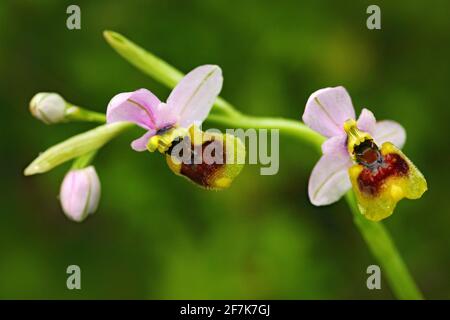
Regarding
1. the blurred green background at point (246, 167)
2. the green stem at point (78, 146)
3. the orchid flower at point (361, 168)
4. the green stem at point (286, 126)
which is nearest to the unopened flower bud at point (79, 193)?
the green stem at point (78, 146)

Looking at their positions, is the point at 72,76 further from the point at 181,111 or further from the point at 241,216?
the point at 181,111

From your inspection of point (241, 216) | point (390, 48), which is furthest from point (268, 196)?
point (390, 48)

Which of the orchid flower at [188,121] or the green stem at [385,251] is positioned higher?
the orchid flower at [188,121]

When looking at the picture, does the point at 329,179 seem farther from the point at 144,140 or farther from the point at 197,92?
the point at 144,140

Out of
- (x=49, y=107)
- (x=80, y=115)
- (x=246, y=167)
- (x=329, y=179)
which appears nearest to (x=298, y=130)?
(x=329, y=179)

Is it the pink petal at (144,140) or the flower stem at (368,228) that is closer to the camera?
the pink petal at (144,140)

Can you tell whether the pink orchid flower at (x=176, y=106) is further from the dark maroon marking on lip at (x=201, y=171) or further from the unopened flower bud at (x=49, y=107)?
the unopened flower bud at (x=49, y=107)
